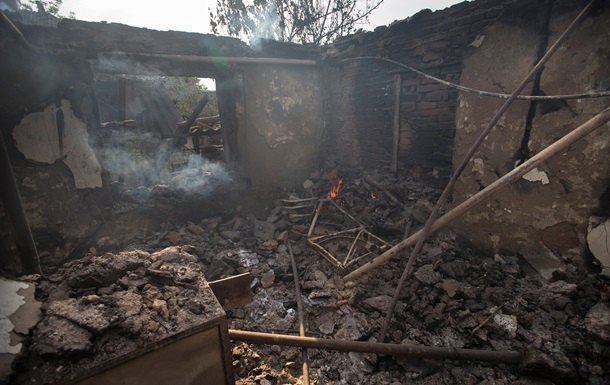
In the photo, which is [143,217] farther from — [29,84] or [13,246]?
[29,84]

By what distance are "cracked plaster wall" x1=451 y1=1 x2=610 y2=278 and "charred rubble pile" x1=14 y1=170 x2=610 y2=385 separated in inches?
13.5

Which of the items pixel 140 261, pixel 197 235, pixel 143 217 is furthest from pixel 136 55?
pixel 140 261

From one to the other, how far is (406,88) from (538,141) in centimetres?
220

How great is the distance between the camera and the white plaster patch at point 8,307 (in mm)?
1238

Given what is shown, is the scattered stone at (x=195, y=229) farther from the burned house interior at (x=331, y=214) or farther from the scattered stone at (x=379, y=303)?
the scattered stone at (x=379, y=303)

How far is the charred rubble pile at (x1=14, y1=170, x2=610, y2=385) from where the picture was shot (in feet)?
5.15

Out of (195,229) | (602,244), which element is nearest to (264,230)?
(195,229)

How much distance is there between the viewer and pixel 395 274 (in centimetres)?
352

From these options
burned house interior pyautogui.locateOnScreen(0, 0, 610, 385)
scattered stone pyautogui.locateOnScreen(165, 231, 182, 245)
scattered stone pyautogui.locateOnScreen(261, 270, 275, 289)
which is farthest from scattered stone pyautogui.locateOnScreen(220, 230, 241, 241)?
scattered stone pyautogui.locateOnScreen(261, 270, 275, 289)

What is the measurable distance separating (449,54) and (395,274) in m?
3.29

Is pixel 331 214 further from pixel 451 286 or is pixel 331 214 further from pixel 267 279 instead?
pixel 451 286

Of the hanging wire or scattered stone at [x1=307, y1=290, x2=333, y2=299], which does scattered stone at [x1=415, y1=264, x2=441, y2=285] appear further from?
the hanging wire

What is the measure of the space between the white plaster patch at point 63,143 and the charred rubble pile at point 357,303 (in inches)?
49.7

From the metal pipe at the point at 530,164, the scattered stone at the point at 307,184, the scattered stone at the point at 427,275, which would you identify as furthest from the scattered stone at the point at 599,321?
the scattered stone at the point at 307,184
